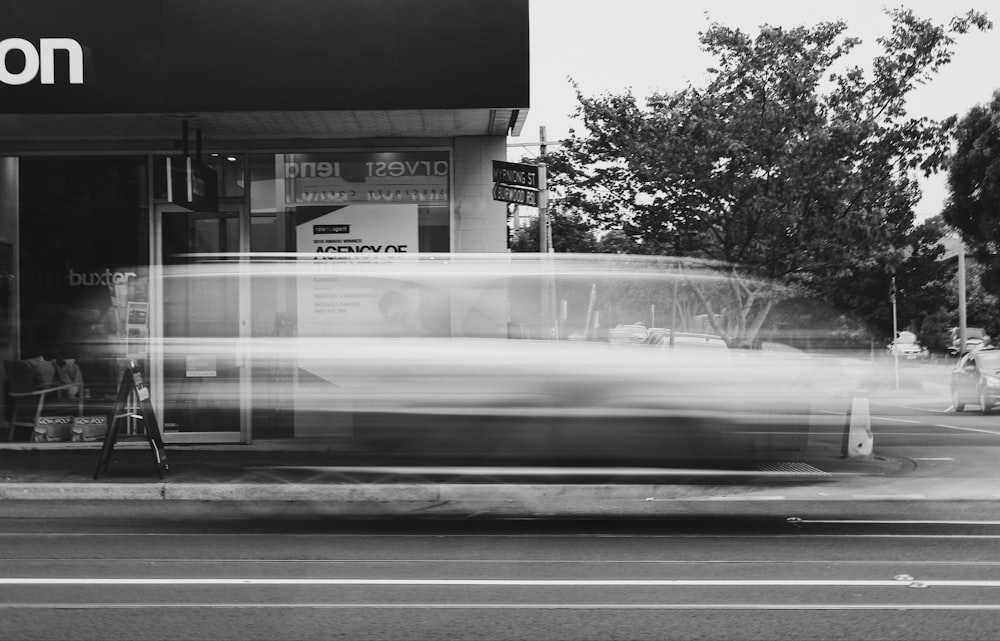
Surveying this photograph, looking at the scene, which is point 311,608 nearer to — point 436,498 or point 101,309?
point 436,498

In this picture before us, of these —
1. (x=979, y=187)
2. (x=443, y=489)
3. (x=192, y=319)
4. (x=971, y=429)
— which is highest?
(x=979, y=187)

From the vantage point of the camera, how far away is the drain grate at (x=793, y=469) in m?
8.55

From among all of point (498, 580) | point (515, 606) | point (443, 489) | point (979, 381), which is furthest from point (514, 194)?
point (979, 381)

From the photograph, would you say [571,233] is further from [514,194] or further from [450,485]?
[450,485]

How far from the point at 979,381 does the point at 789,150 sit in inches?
298

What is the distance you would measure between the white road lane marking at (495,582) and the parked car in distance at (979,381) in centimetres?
1718

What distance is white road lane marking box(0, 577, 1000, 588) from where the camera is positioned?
6148 mm

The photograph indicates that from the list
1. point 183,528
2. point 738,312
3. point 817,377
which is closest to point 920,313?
point 738,312

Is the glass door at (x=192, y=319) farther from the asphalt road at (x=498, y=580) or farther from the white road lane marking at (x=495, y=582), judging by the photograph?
the white road lane marking at (x=495, y=582)

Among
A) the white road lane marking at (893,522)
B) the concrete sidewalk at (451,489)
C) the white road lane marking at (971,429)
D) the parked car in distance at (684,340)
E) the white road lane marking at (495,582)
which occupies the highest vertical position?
the parked car in distance at (684,340)

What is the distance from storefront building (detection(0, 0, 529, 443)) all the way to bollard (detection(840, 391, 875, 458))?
168 inches

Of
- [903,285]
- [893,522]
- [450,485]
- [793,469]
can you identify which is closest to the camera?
[893,522]

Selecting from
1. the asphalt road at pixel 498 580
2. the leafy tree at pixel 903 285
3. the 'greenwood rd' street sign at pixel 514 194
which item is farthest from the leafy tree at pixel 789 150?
the asphalt road at pixel 498 580

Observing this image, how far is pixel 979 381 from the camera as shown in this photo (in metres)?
22.2
